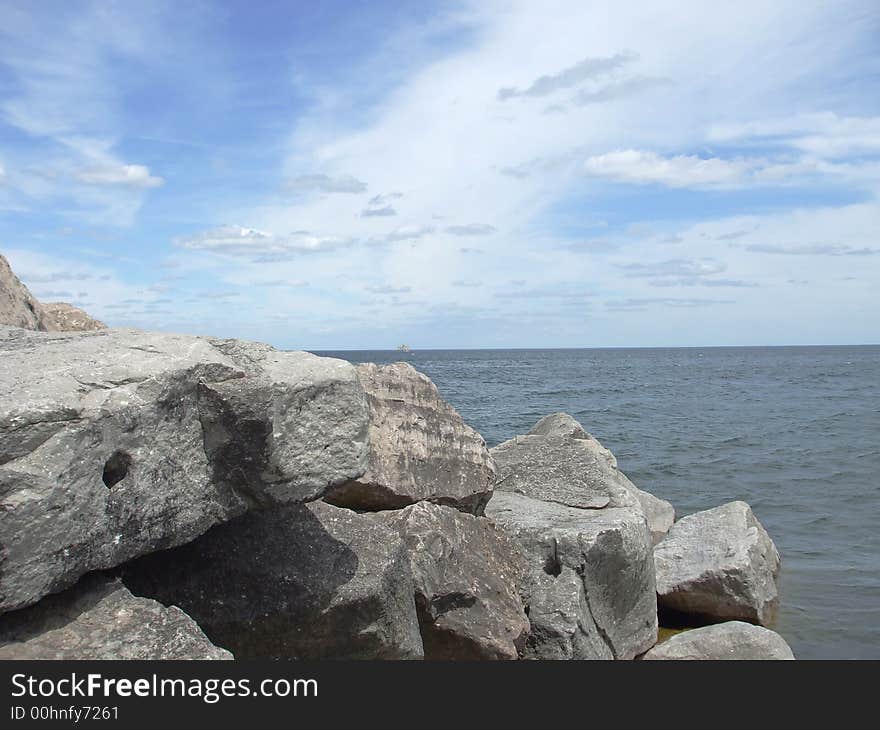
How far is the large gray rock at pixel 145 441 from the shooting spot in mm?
3779

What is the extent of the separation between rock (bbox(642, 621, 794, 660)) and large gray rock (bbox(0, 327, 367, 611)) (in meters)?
4.82

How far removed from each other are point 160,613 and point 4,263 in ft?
13.9

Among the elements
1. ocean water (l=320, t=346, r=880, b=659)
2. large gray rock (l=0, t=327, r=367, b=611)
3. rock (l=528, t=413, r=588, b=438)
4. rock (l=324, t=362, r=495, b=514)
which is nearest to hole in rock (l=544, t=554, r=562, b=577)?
rock (l=324, t=362, r=495, b=514)

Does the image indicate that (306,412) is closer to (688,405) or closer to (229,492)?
(229,492)

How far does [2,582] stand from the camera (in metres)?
3.70

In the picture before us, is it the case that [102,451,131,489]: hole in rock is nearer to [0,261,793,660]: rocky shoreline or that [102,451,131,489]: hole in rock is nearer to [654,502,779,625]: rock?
[0,261,793,660]: rocky shoreline

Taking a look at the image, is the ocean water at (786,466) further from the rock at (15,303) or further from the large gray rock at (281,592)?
the rock at (15,303)

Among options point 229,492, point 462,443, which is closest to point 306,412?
point 229,492

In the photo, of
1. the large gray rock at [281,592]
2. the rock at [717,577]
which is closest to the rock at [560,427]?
the rock at [717,577]

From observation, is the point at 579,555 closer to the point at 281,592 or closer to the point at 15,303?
the point at 281,592

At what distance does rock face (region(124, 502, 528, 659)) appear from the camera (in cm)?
498

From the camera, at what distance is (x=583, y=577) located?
283 inches

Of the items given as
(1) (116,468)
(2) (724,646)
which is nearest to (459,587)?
(1) (116,468)

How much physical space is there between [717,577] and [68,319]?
798 cm
